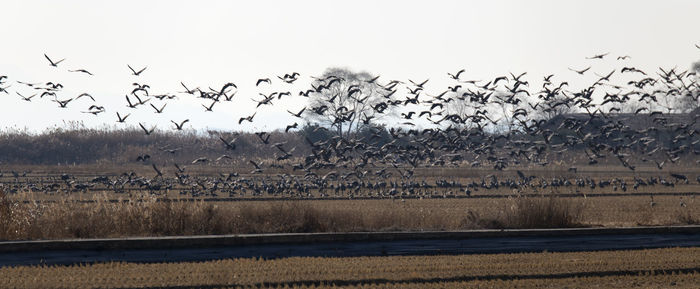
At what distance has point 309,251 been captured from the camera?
898 inches

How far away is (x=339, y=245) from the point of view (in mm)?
23156

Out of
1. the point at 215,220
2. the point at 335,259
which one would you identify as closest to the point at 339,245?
the point at 335,259

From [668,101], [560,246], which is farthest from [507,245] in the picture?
[668,101]

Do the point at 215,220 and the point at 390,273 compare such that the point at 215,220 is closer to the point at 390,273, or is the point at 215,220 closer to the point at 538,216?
the point at 390,273

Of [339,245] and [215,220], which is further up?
[215,220]

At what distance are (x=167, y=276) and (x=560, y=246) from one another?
37.2 ft

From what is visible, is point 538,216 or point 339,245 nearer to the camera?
point 339,245

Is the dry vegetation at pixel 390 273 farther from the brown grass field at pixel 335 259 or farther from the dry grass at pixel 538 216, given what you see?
the dry grass at pixel 538 216

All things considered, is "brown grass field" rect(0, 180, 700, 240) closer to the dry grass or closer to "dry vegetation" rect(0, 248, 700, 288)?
the dry grass

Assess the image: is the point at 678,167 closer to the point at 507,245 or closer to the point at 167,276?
the point at 507,245

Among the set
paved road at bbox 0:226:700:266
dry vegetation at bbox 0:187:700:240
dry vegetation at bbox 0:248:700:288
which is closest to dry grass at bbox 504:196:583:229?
dry vegetation at bbox 0:187:700:240

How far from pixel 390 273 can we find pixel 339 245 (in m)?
3.93

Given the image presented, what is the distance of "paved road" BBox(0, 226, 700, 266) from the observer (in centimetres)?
2148

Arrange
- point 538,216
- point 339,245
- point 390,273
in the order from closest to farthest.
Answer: point 390,273 < point 339,245 < point 538,216
